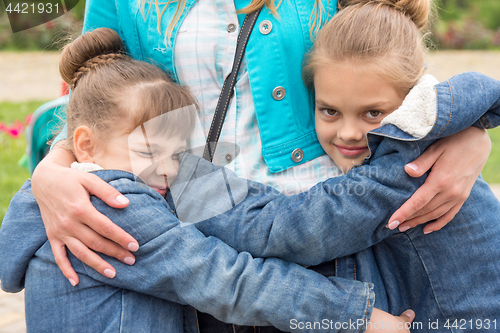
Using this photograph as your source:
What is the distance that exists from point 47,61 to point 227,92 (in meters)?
13.2

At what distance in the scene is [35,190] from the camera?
1497mm

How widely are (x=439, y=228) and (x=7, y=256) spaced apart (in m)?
1.40

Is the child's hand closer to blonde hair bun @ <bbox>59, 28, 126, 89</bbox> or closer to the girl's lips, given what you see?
the girl's lips

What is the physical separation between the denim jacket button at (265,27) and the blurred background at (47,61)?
13.0 ft

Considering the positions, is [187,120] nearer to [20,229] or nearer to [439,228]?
[20,229]

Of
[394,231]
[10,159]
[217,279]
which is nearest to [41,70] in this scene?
[10,159]

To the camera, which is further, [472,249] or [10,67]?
[10,67]

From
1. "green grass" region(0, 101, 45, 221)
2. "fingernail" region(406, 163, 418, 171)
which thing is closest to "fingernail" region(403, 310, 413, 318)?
"fingernail" region(406, 163, 418, 171)

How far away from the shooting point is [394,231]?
4.91 ft

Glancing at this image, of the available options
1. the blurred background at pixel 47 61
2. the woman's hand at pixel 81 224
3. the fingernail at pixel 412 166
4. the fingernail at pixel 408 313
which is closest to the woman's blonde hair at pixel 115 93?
the woman's hand at pixel 81 224

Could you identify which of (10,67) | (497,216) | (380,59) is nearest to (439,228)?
(497,216)

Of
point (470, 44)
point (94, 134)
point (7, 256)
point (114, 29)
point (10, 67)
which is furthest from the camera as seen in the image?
point (470, 44)

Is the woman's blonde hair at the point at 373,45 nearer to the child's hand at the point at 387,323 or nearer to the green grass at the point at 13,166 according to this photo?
the child's hand at the point at 387,323

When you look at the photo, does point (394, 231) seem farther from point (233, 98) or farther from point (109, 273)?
point (109, 273)
